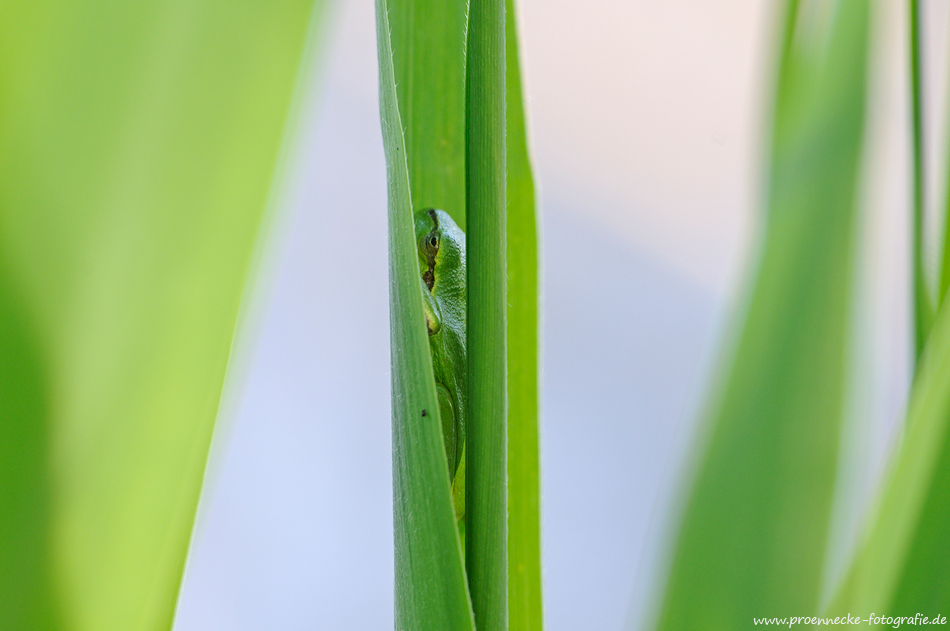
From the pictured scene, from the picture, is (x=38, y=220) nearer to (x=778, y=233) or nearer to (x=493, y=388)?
(x=493, y=388)

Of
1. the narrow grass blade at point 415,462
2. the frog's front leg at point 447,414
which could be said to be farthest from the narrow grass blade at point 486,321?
the frog's front leg at point 447,414

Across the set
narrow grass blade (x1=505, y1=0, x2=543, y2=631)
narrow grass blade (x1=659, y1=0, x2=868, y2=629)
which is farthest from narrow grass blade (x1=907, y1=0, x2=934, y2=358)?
narrow grass blade (x1=505, y1=0, x2=543, y2=631)

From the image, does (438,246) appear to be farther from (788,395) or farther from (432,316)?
(788,395)

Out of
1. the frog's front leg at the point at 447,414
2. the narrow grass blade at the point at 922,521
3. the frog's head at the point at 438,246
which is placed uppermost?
the frog's head at the point at 438,246

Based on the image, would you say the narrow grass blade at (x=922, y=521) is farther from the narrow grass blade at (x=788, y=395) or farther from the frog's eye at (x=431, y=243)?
the frog's eye at (x=431, y=243)

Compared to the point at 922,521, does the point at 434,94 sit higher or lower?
higher

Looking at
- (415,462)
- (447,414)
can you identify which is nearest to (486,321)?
(415,462)
